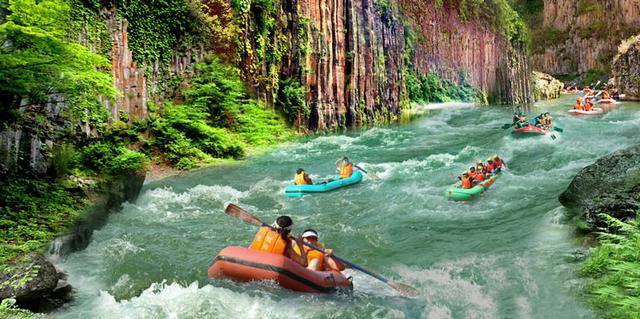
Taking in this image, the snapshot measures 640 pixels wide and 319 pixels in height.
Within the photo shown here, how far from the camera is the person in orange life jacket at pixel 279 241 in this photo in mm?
7375

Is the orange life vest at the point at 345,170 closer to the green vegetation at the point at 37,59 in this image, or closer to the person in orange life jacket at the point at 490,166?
the person in orange life jacket at the point at 490,166

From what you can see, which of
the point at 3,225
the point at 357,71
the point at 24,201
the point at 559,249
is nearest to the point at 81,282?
the point at 3,225

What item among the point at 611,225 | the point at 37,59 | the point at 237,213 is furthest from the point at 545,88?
the point at 37,59

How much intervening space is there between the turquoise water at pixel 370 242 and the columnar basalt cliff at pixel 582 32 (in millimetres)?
69069

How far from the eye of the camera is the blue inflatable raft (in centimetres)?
1372

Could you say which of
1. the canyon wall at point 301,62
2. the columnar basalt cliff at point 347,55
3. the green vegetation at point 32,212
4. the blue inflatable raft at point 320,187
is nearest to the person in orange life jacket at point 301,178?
the blue inflatable raft at point 320,187

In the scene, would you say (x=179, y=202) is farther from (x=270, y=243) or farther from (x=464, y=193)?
(x=464, y=193)

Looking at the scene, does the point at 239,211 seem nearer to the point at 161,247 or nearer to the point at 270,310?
the point at 270,310

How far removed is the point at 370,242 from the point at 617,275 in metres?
4.46

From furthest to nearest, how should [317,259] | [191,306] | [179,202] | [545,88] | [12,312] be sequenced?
[545,88], [179,202], [317,259], [191,306], [12,312]

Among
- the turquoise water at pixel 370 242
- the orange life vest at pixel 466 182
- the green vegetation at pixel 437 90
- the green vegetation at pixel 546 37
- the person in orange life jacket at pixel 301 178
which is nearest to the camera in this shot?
the turquoise water at pixel 370 242

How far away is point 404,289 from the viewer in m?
7.36

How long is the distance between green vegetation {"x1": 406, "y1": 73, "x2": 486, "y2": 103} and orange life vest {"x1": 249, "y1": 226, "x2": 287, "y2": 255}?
3229cm

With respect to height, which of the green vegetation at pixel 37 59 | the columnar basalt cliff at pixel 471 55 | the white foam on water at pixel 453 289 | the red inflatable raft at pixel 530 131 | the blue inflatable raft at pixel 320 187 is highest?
the columnar basalt cliff at pixel 471 55
